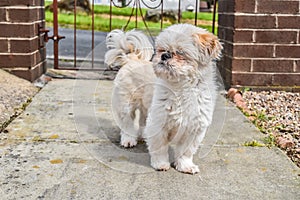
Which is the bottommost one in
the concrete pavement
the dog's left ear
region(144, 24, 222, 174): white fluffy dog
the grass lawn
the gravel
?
the concrete pavement

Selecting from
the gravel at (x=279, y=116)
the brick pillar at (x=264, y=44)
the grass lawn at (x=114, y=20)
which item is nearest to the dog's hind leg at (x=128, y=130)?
the gravel at (x=279, y=116)

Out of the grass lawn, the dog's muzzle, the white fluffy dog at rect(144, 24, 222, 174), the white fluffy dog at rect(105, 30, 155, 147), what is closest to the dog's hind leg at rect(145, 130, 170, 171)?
the white fluffy dog at rect(144, 24, 222, 174)

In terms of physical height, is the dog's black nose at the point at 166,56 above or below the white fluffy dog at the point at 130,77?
above

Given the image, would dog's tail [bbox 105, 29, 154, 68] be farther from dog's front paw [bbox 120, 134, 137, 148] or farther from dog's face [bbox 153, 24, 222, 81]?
dog's face [bbox 153, 24, 222, 81]

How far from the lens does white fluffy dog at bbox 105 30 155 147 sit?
11.7 ft

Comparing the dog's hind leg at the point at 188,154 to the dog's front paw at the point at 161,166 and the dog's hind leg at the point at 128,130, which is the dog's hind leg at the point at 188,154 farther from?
A: the dog's hind leg at the point at 128,130

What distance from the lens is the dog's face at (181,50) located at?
273 cm

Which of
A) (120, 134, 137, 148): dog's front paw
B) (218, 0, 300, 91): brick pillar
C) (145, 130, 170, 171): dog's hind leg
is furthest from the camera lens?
(218, 0, 300, 91): brick pillar

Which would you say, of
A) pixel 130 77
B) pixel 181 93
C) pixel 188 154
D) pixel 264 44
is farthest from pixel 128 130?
pixel 264 44

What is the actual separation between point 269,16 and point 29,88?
3362mm

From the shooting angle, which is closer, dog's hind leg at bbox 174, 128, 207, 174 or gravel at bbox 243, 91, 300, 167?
dog's hind leg at bbox 174, 128, 207, 174

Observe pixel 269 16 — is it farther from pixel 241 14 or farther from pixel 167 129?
pixel 167 129

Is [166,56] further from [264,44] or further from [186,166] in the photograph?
[264,44]

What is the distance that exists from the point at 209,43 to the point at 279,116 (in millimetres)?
2315
